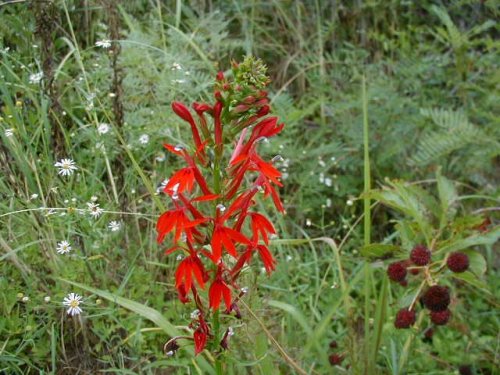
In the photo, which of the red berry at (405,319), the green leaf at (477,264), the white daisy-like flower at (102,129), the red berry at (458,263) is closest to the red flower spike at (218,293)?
the red berry at (405,319)

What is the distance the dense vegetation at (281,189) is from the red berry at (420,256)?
0.38 feet

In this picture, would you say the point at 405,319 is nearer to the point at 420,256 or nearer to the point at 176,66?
the point at 420,256

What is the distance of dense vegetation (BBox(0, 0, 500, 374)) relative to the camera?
8.24 ft

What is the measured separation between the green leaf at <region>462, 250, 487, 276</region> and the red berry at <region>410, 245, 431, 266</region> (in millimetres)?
228

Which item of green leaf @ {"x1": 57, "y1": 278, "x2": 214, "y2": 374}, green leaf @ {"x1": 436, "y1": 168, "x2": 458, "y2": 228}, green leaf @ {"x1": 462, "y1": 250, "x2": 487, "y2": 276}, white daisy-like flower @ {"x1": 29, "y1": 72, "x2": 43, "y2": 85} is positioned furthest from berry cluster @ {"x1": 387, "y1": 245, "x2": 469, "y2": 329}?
white daisy-like flower @ {"x1": 29, "y1": 72, "x2": 43, "y2": 85}

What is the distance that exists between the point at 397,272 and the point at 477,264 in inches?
14.0

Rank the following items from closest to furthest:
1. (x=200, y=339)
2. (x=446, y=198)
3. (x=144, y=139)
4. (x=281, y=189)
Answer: (x=200, y=339), (x=446, y=198), (x=144, y=139), (x=281, y=189)

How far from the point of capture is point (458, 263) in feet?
8.25

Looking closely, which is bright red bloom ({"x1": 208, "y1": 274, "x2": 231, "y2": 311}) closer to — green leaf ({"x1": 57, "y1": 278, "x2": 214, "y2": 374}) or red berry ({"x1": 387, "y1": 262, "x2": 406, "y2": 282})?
green leaf ({"x1": 57, "y1": 278, "x2": 214, "y2": 374})

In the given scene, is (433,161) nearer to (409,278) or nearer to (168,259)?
(409,278)

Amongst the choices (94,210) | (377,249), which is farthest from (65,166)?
(377,249)

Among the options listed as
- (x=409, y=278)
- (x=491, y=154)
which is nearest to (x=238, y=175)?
(x=409, y=278)

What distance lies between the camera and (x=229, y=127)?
6.07 ft

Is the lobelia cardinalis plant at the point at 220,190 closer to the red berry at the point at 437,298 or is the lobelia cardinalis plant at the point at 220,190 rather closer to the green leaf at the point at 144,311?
the green leaf at the point at 144,311
